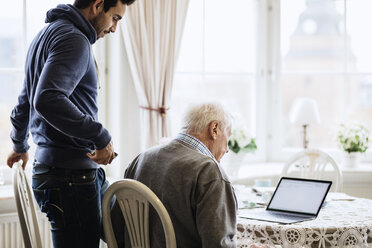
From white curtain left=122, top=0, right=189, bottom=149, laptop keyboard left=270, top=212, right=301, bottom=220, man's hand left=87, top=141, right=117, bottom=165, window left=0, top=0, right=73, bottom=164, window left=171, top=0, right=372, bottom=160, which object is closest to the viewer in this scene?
man's hand left=87, top=141, right=117, bottom=165

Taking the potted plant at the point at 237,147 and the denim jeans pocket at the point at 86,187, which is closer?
the denim jeans pocket at the point at 86,187

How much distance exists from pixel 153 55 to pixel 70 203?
1841 millimetres

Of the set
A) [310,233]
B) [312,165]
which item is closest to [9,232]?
[310,233]

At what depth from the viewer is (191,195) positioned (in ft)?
→ 5.99

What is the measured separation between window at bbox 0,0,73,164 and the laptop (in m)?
1.70

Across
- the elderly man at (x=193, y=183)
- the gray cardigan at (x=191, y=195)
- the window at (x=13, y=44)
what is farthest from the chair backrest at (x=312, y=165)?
the window at (x=13, y=44)

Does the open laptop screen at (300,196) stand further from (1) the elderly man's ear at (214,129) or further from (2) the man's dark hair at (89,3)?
(2) the man's dark hair at (89,3)

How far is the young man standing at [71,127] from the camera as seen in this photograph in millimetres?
1762

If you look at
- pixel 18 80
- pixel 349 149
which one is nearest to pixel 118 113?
pixel 18 80

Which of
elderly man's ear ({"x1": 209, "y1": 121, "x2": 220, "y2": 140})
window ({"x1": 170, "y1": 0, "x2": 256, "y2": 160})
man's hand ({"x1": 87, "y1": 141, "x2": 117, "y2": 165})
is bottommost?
man's hand ({"x1": 87, "y1": 141, "x2": 117, "y2": 165})

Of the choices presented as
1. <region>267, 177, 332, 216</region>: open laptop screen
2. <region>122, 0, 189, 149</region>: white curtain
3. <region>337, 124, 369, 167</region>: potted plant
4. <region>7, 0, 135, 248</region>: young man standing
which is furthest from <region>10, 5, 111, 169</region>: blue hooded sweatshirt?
<region>337, 124, 369, 167</region>: potted plant

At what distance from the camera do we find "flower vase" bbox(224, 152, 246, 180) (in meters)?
3.66

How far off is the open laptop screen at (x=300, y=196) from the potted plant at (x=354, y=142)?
161 cm

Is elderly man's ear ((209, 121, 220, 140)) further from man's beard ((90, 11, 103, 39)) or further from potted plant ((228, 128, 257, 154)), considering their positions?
potted plant ((228, 128, 257, 154))
